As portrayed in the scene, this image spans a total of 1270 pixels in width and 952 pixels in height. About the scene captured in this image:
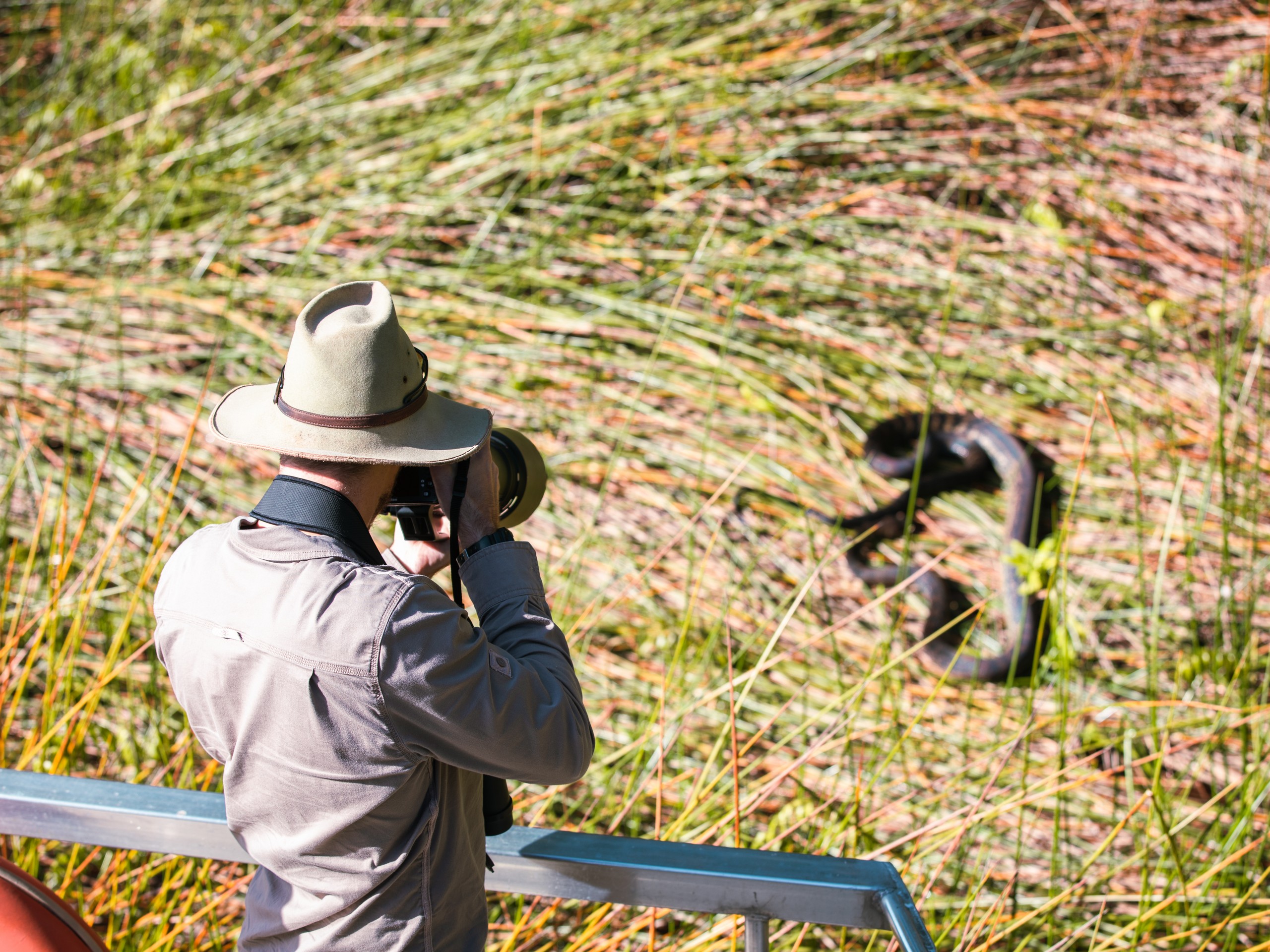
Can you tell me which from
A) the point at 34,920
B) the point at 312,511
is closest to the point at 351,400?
the point at 312,511

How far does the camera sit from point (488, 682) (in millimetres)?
961

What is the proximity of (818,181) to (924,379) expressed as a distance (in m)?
1.13

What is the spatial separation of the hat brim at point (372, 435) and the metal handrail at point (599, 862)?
49 cm

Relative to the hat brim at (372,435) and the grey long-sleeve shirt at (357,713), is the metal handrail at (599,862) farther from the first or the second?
the hat brim at (372,435)

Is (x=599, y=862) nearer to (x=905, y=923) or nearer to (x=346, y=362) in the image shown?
(x=905, y=923)

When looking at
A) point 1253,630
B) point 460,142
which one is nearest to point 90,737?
point 460,142

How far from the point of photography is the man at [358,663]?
942 mm

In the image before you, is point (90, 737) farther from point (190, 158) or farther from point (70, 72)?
point (70, 72)

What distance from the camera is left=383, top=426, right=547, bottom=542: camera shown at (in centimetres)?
118

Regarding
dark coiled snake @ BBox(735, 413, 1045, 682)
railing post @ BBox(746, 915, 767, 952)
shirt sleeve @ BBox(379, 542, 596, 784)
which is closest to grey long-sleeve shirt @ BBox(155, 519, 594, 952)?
shirt sleeve @ BBox(379, 542, 596, 784)

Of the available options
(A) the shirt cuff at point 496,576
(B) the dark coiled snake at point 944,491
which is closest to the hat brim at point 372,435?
(A) the shirt cuff at point 496,576

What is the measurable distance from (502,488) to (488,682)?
0.37 m

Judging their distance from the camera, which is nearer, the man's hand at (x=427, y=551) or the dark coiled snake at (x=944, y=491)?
the man's hand at (x=427, y=551)

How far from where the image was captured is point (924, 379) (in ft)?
11.4
